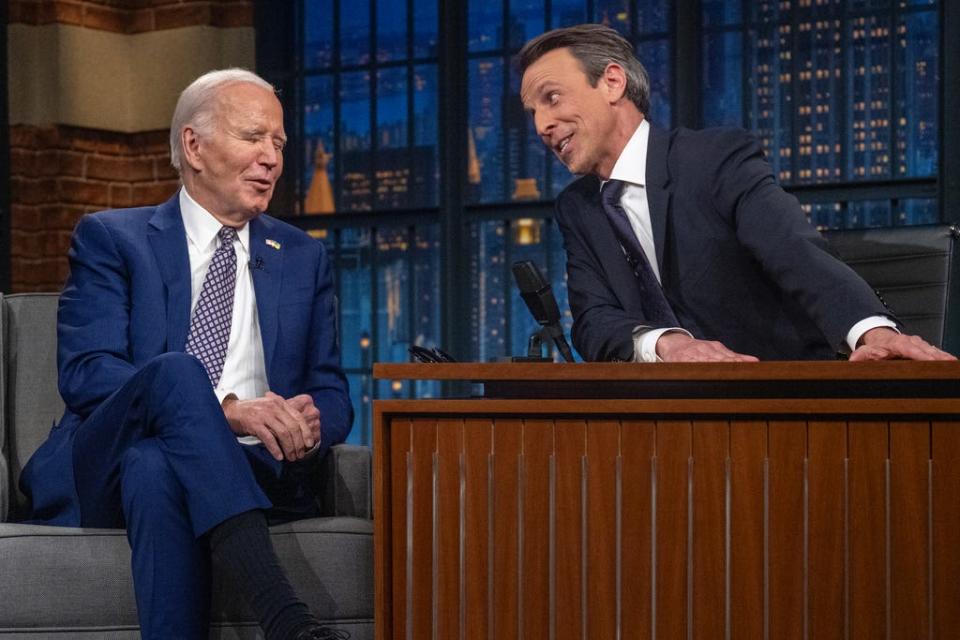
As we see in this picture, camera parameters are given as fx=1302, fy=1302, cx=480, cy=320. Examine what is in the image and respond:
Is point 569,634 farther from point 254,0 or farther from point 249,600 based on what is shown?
point 254,0

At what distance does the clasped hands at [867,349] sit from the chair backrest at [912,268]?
74 centimetres

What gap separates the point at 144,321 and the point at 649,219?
875 millimetres

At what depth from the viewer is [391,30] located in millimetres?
4566

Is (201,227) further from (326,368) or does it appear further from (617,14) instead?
(617,14)

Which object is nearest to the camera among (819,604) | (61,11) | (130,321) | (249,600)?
(819,604)

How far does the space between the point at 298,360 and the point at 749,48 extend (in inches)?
92.5

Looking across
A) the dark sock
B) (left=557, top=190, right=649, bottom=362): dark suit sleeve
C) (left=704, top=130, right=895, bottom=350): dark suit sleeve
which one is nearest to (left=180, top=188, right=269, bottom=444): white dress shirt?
the dark sock

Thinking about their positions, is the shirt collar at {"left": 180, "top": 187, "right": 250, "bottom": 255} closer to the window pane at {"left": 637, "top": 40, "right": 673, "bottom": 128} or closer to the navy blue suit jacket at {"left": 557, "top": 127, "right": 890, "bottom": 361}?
the navy blue suit jacket at {"left": 557, "top": 127, "right": 890, "bottom": 361}

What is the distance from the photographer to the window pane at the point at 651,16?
4215 millimetres

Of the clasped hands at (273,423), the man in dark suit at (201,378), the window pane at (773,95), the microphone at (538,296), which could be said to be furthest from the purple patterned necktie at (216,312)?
the window pane at (773,95)

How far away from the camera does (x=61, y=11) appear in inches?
173

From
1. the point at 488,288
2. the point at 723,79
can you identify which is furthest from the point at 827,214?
the point at 488,288

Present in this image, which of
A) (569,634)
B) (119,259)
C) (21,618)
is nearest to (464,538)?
(569,634)

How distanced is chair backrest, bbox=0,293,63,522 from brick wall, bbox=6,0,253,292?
1.95 metres
